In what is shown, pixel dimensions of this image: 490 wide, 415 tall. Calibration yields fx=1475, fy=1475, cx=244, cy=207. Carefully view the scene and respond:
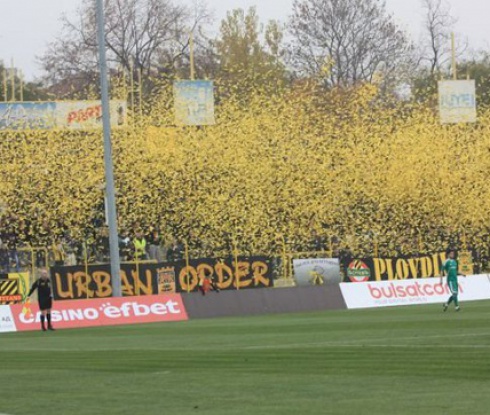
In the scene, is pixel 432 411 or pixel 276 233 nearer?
pixel 432 411

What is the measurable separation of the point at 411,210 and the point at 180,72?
31.7 m

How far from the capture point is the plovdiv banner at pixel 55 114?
63031mm

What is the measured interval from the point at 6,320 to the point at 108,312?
3298 millimetres

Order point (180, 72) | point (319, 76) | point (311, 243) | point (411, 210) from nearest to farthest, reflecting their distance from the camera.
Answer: point (311, 243) < point (411, 210) < point (319, 76) < point (180, 72)

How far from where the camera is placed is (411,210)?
65.8 metres

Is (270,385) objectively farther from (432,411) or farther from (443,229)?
(443,229)

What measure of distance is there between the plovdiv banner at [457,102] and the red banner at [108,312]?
2218 centimetres

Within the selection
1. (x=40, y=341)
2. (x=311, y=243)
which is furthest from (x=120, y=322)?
(x=311, y=243)

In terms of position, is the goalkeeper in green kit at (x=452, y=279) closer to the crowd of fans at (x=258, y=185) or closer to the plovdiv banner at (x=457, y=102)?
the crowd of fans at (x=258, y=185)

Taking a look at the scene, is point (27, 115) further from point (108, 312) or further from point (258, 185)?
point (108, 312)

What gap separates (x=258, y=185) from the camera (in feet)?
213

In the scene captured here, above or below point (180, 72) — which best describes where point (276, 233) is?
below

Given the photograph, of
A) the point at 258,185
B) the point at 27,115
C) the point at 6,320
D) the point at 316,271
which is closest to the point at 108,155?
the point at 6,320

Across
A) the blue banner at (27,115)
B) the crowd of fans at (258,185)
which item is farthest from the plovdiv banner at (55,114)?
the crowd of fans at (258,185)
